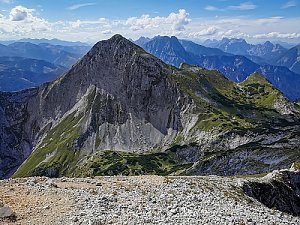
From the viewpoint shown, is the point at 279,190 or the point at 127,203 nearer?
the point at 127,203

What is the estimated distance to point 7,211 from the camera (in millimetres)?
27172

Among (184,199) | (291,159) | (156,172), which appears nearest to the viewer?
(184,199)

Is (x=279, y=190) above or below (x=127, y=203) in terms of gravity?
below

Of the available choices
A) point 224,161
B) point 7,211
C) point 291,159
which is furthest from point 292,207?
point 224,161

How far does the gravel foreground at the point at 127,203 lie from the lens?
28.0 metres

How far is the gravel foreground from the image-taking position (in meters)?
28.0

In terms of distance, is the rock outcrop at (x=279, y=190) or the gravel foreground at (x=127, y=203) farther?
the rock outcrop at (x=279, y=190)

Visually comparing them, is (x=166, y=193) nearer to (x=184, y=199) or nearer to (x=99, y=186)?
(x=184, y=199)

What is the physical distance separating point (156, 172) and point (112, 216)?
516ft

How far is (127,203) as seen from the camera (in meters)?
31.8

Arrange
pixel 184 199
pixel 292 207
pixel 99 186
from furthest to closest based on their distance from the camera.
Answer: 1. pixel 292 207
2. pixel 99 186
3. pixel 184 199

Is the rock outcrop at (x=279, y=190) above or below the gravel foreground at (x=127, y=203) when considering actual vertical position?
below

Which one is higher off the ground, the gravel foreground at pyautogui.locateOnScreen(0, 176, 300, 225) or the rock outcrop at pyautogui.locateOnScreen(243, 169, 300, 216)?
the gravel foreground at pyautogui.locateOnScreen(0, 176, 300, 225)

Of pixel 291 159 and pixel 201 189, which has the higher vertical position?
pixel 201 189
